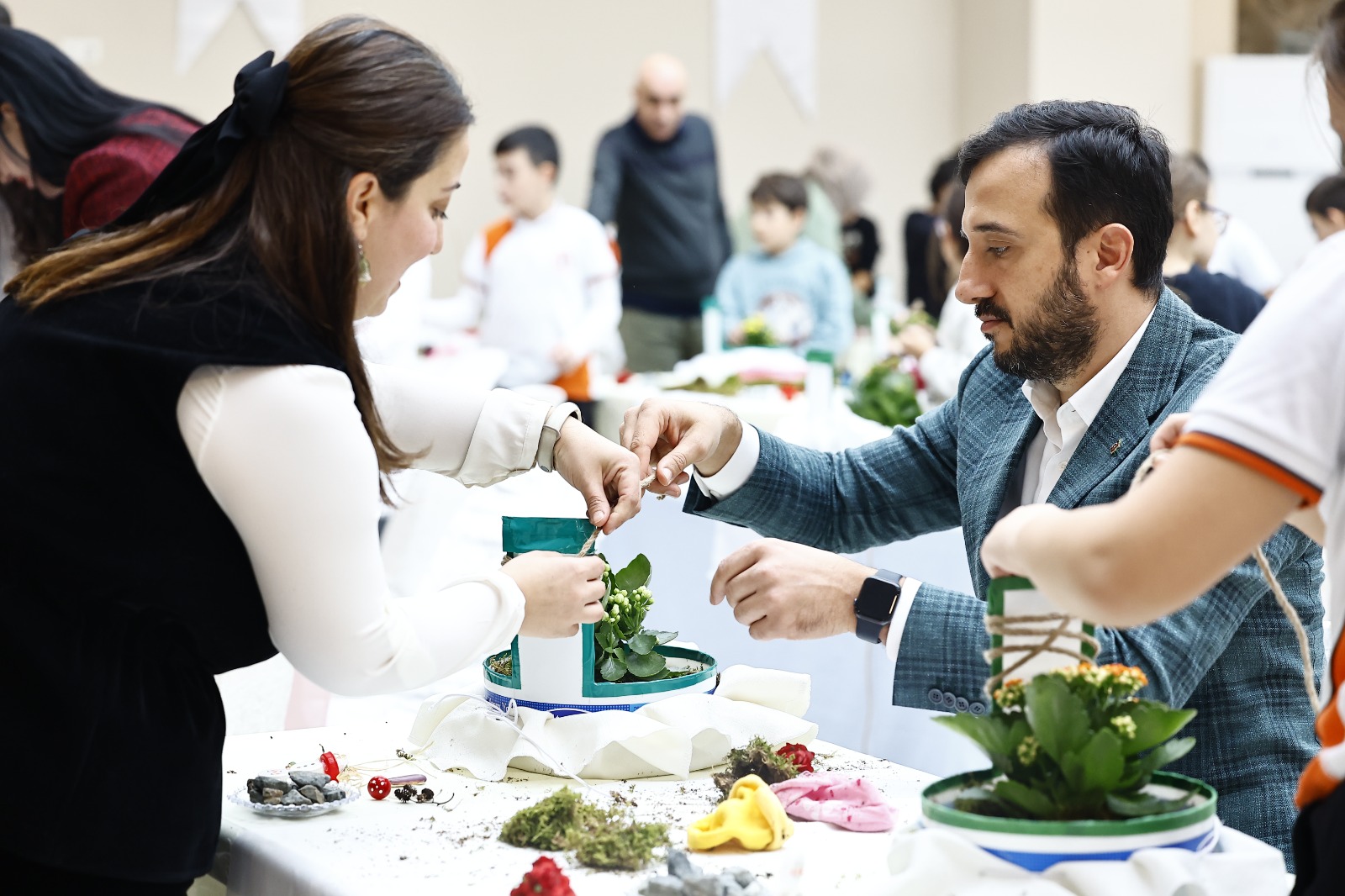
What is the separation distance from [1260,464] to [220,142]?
920 mm

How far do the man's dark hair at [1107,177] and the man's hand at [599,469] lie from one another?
59cm

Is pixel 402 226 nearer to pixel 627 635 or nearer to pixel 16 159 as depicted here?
pixel 627 635

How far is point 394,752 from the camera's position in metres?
1.59

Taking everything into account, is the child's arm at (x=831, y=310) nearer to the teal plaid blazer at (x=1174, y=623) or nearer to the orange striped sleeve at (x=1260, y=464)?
the teal plaid blazer at (x=1174, y=623)

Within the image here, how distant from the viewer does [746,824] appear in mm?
1259

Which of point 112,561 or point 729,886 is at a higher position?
point 112,561

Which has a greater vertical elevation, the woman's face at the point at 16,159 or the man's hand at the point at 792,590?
the woman's face at the point at 16,159

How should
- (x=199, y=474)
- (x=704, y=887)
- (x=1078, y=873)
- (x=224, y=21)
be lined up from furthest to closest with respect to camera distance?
(x=224, y=21) < (x=199, y=474) < (x=704, y=887) < (x=1078, y=873)

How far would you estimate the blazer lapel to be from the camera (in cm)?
160

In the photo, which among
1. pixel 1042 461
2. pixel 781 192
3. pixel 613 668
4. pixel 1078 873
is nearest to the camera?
pixel 1078 873

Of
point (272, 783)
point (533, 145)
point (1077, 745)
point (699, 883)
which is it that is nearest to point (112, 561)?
point (272, 783)

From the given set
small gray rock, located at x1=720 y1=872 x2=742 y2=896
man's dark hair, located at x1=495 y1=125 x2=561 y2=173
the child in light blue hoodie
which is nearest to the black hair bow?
small gray rock, located at x1=720 y1=872 x2=742 y2=896

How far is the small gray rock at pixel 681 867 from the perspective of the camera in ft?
3.67

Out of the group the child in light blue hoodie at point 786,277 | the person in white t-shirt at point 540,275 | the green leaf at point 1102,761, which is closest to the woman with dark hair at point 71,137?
the green leaf at point 1102,761
